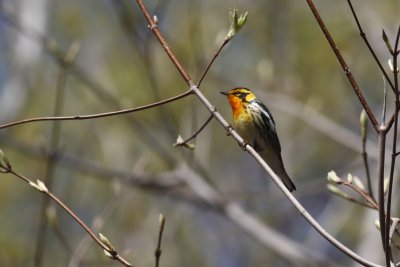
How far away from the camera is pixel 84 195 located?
11.9 metres

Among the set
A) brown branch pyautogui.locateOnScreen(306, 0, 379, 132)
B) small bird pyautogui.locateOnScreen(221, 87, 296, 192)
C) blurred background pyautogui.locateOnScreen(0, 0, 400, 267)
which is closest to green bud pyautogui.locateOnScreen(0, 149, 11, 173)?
brown branch pyautogui.locateOnScreen(306, 0, 379, 132)

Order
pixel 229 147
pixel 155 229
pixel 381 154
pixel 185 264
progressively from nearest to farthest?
1. pixel 381 154
2. pixel 155 229
3. pixel 185 264
4. pixel 229 147

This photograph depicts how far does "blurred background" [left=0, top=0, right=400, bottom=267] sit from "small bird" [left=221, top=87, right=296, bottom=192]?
727mm

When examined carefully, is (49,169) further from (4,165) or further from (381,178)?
(381,178)

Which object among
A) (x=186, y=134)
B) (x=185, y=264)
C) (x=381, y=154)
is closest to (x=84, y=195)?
(x=185, y=264)

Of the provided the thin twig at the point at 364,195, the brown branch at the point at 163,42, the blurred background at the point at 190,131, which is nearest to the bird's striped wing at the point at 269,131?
the blurred background at the point at 190,131

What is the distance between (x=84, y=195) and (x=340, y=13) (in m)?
5.48

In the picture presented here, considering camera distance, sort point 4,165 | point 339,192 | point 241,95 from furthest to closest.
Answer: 1. point 241,95
2. point 339,192
3. point 4,165

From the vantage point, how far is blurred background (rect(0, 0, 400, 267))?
7.11m

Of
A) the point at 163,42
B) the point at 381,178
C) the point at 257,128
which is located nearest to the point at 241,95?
the point at 257,128

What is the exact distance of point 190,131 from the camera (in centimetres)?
793

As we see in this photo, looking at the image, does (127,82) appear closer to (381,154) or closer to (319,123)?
(319,123)

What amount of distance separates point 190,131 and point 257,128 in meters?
2.36

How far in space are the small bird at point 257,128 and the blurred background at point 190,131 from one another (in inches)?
28.6
